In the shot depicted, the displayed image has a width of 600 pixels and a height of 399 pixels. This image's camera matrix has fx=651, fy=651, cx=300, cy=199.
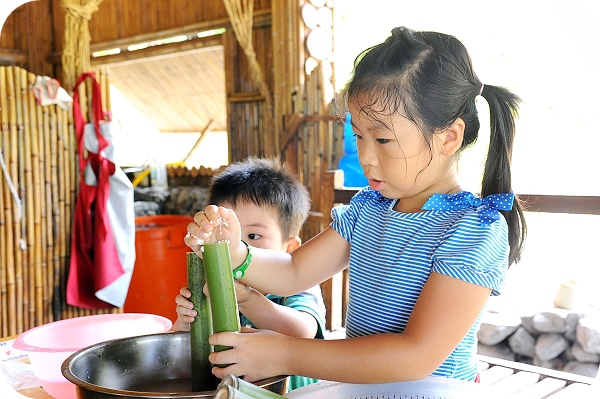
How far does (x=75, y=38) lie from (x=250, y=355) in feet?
10.5

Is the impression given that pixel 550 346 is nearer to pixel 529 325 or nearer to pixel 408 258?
pixel 529 325

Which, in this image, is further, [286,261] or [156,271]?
[156,271]

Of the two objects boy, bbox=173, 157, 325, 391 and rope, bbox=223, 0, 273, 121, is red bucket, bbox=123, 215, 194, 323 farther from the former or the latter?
boy, bbox=173, 157, 325, 391

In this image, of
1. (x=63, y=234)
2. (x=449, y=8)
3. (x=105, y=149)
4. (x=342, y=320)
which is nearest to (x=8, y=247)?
(x=63, y=234)

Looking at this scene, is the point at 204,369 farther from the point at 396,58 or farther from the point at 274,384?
the point at 396,58

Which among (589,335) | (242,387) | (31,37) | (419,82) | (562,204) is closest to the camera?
(242,387)

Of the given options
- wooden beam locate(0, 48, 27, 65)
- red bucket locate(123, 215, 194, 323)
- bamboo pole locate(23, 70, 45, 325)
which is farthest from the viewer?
wooden beam locate(0, 48, 27, 65)

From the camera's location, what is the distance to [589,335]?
306 centimetres

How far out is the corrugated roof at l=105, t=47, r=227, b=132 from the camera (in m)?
5.73

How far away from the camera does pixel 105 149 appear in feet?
11.8

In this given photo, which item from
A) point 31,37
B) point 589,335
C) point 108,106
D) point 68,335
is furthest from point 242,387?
point 31,37

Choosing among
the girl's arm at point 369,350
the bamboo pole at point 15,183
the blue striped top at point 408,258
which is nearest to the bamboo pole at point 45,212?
the bamboo pole at point 15,183

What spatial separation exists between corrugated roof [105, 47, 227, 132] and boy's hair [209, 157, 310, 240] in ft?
12.1

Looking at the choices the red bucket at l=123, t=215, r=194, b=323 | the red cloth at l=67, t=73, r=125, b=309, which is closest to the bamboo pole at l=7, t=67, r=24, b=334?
the red cloth at l=67, t=73, r=125, b=309
